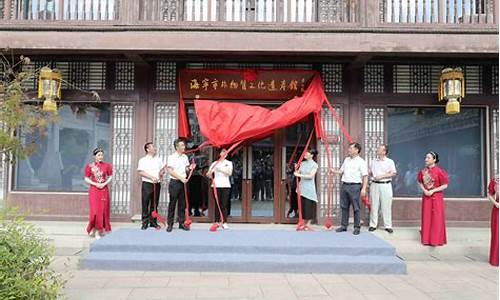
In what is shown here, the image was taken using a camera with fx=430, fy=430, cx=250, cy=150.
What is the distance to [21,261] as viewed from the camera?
147 inches

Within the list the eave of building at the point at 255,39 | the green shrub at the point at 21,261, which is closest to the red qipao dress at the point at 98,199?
the eave of building at the point at 255,39

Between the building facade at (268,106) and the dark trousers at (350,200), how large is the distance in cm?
87

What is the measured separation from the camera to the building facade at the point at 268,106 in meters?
7.86

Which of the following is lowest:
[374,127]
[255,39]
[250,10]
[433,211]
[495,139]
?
[433,211]

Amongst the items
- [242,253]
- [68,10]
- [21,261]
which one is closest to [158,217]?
[242,253]

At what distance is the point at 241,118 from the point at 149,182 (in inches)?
78.5

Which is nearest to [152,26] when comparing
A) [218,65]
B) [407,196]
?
[218,65]

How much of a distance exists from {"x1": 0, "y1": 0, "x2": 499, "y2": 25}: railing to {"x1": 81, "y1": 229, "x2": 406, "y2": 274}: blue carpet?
3.65 m

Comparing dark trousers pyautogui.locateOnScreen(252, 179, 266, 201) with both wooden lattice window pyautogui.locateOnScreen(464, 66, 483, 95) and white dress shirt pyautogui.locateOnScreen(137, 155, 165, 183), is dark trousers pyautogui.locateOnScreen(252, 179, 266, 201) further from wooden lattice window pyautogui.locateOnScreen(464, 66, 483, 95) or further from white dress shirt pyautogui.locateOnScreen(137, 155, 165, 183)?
wooden lattice window pyautogui.locateOnScreen(464, 66, 483, 95)

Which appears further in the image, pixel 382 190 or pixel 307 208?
pixel 307 208

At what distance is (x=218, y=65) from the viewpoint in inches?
335

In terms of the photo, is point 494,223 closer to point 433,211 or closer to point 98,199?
point 433,211

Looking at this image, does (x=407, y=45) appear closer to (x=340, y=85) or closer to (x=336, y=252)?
(x=340, y=85)

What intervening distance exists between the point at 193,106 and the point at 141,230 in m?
2.65
